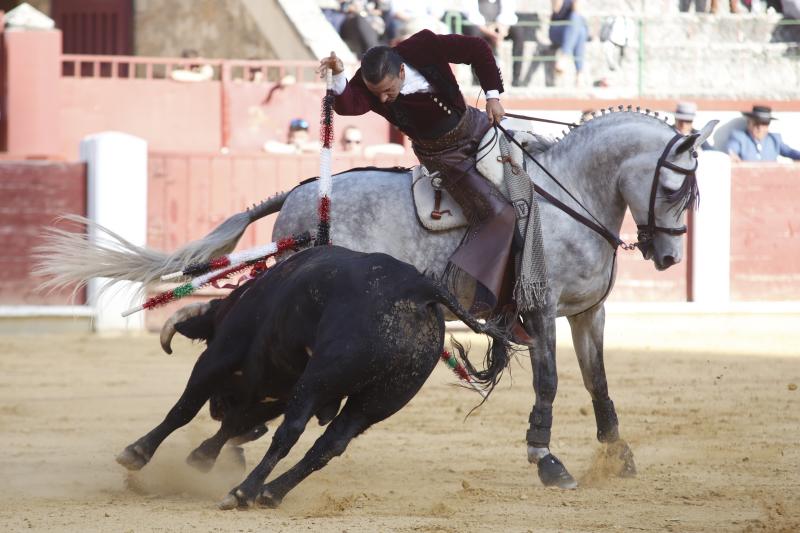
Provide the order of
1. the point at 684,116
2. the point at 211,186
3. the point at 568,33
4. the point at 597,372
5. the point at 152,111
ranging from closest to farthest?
the point at 597,372 < the point at 211,186 < the point at 684,116 < the point at 152,111 < the point at 568,33

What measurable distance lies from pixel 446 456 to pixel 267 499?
5.04 ft

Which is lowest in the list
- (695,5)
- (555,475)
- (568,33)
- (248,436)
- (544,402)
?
(555,475)

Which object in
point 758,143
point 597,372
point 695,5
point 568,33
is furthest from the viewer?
point 695,5

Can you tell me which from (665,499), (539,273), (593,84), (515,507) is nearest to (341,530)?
(515,507)

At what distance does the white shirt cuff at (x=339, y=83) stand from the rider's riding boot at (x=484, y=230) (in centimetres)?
55

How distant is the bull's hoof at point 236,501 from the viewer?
4.21m

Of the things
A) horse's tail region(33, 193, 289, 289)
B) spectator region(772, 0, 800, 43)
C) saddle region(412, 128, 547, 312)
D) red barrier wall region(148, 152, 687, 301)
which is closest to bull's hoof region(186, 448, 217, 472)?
horse's tail region(33, 193, 289, 289)

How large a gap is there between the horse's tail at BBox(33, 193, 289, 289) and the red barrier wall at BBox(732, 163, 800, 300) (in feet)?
21.3

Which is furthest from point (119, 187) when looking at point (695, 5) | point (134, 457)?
point (695, 5)

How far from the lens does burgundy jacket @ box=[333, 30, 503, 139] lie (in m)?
5.19

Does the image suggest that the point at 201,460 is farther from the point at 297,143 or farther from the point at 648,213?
the point at 297,143

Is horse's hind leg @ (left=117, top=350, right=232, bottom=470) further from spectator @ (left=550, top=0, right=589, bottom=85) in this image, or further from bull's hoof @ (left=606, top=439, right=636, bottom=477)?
spectator @ (left=550, top=0, right=589, bottom=85)

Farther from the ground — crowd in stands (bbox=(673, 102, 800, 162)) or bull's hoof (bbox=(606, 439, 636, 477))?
crowd in stands (bbox=(673, 102, 800, 162))

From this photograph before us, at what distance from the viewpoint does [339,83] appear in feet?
17.2
